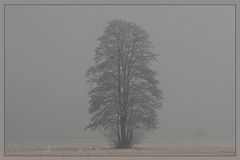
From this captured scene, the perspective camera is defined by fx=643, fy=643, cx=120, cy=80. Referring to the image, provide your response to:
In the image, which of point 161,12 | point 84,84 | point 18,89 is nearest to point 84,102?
point 84,84

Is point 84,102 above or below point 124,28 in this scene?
below

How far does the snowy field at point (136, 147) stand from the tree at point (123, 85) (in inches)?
2.9

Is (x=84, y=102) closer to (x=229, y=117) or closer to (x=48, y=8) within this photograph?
(x=48, y=8)

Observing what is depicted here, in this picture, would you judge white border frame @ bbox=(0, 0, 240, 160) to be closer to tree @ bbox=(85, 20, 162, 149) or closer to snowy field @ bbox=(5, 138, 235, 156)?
snowy field @ bbox=(5, 138, 235, 156)

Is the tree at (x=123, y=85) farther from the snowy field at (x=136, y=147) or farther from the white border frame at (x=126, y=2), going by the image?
the white border frame at (x=126, y=2)

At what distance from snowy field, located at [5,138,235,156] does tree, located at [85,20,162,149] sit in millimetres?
73

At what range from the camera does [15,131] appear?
15.7 feet

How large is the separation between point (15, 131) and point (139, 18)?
125cm

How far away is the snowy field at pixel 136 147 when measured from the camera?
15.6 feet

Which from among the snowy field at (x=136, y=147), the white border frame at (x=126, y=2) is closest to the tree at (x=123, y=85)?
the snowy field at (x=136, y=147)

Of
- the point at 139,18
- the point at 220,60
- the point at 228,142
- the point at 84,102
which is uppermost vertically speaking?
the point at 139,18

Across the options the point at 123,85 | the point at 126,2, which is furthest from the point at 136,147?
the point at 126,2

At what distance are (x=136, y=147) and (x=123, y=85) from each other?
470mm

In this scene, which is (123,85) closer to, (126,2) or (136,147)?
(136,147)
